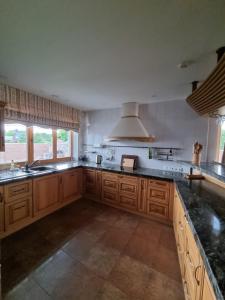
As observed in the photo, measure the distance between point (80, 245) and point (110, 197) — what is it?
1281 mm

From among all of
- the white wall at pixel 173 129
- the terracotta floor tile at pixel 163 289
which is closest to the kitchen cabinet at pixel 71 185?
the white wall at pixel 173 129

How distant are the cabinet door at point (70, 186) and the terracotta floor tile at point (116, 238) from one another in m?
1.29

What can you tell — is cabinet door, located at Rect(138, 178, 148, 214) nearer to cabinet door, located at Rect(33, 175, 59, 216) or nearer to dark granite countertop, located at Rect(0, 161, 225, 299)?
dark granite countertop, located at Rect(0, 161, 225, 299)

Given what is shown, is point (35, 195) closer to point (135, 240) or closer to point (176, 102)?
point (135, 240)

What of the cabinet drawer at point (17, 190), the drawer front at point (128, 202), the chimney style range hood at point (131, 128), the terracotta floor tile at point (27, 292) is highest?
the chimney style range hood at point (131, 128)

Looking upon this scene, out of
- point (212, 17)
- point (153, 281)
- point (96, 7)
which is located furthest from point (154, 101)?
point (153, 281)

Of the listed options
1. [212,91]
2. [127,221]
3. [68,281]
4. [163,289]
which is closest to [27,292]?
[68,281]

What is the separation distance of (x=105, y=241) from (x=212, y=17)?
8.50ft

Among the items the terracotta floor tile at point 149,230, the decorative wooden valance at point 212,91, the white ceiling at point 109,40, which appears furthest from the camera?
the terracotta floor tile at point 149,230

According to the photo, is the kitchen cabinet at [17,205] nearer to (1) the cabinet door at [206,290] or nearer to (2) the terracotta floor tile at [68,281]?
(2) the terracotta floor tile at [68,281]

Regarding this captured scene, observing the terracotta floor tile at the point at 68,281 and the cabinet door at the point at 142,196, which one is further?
the cabinet door at the point at 142,196

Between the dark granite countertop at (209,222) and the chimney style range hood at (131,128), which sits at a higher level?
the chimney style range hood at (131,128)

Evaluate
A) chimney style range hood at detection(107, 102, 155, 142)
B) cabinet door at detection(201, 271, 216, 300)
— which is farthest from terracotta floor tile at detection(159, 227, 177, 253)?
chimney style range hood at detection(107, 102, 155, 142)

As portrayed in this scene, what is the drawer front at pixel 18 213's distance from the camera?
6.90 feet
